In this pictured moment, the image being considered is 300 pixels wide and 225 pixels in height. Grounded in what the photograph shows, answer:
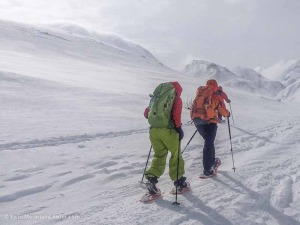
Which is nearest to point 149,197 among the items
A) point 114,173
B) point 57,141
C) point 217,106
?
point 114,173

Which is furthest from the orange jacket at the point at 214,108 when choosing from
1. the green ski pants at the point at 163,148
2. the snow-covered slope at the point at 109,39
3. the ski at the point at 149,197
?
the snow-covered slope at the point at 109,39

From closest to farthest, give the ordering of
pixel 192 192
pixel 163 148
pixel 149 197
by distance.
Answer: pixel 149 197, pixel 163 148, pixel 192 192

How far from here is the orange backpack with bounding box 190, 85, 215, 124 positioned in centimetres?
745

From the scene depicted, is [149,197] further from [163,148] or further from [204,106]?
[204,106]

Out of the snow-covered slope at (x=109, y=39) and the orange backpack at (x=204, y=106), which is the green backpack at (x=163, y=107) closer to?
the orange backpack at (x=204, y=106)

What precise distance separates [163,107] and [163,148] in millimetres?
783

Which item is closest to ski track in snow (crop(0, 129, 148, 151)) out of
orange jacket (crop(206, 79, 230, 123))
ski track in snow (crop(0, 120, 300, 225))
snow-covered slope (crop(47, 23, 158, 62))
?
ski track in snow (crop(0, 120, 300, 225))

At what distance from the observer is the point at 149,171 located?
21.7 ft

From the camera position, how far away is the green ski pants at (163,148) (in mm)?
6488

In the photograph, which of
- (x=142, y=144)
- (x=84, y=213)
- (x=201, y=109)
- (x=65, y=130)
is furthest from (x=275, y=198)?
(x=65, y=130)

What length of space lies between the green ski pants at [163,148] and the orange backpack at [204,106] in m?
1.18

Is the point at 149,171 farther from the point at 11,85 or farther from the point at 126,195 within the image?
the point at 11,85

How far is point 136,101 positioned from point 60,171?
11326 mm

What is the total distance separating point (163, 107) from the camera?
21.0ft
